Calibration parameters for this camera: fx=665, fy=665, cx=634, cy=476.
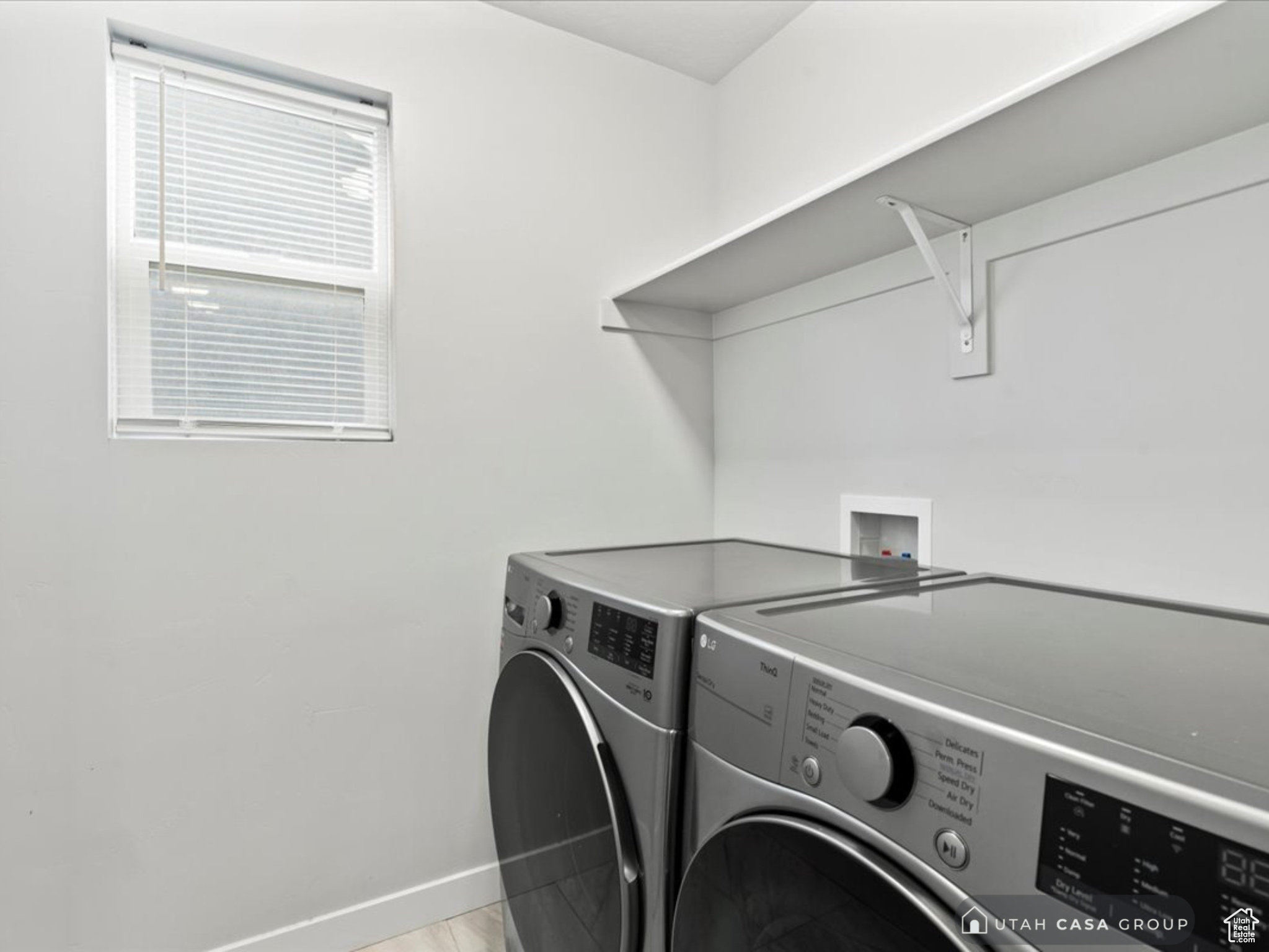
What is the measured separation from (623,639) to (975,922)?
56 cm

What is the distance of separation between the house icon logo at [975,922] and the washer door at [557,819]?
503 millimetres

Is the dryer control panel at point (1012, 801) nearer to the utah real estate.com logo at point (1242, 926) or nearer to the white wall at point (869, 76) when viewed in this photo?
the utah real estate.com logo at point (1242, 926)

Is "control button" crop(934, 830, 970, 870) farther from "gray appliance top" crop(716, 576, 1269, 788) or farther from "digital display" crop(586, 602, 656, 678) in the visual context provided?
"digital display" crop(586, 602, 656, 678)

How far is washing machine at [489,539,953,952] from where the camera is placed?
874mm

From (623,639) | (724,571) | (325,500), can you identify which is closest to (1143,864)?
(623,639)

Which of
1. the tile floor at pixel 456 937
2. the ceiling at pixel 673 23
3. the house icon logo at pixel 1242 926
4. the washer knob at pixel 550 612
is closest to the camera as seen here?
the house icon logo at pixel 1242 926

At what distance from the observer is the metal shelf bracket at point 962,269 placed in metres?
1.24

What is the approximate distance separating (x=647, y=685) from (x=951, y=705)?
0.44 meters

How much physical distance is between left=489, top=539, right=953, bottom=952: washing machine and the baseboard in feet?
0.92

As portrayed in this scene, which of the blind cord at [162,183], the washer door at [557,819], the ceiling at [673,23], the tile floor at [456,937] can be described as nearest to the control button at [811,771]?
the washer door at [557,819]

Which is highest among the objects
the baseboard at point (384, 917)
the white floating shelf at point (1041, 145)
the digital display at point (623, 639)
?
the white floating shelf at point (1041, 145)

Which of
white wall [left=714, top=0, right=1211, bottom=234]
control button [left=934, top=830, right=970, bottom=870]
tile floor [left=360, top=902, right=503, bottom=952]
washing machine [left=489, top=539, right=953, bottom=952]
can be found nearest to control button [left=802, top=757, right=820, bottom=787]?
control button [left=934, top=830, right=970, bottom=870]

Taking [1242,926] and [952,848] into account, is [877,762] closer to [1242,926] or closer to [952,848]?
[952,848]

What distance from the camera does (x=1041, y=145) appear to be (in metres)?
0.98
